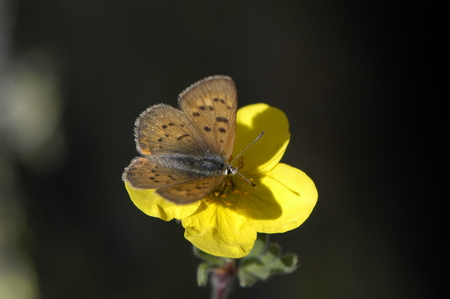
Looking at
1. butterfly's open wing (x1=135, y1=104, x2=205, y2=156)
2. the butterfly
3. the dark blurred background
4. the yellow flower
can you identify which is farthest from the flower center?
the dark blurred background

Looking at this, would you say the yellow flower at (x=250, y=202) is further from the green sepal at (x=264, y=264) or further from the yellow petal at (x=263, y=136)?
the green sepal at (x=264, y=264)

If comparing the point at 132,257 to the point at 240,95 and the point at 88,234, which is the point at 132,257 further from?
the point at 240,95

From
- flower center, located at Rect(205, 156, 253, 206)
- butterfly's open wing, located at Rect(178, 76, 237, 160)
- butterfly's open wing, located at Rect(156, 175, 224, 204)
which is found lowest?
butterfly's open wing, located at Rect(156, 175, 224, 204)

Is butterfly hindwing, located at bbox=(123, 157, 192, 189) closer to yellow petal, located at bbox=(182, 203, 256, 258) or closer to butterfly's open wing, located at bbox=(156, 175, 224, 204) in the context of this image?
butterfly's open wing, located at bbox=(156, 175, 224, 204)

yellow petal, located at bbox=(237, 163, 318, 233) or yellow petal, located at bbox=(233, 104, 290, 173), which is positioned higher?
yellow petal, located at bbox=(233, 104, 290, 173)

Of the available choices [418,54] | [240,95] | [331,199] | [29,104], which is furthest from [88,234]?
[418,54]

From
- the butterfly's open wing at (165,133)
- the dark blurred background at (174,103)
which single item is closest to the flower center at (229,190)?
the butterfly's open wing at (165,133)

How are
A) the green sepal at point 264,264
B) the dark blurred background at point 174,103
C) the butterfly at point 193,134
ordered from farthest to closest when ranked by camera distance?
the dark blurred background at point 174,103, the green sepal at point 264,264, the butterfly at point 193,134
